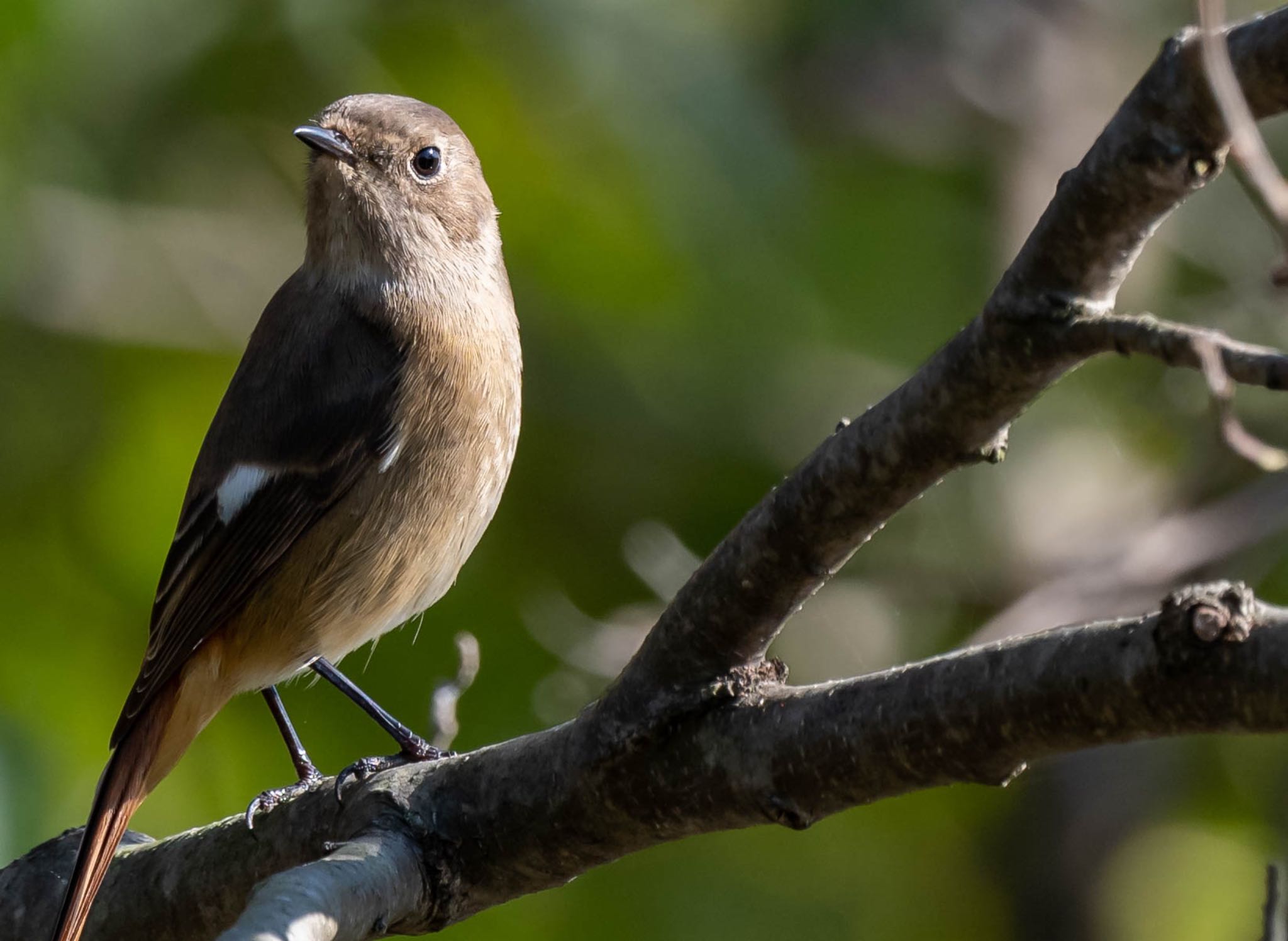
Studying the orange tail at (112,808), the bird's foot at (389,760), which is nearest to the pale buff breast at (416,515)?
the bird's foot at (389,760)

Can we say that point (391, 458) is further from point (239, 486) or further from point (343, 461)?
point (239, 486)

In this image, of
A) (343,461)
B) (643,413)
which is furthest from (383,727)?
(643,413)

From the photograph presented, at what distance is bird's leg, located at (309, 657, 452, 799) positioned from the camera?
3913mm

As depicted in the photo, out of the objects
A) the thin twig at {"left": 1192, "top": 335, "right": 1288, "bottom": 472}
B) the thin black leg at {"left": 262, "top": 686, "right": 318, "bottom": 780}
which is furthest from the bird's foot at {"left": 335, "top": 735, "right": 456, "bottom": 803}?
the thin twig at {"left": 1192, "top": 335, "right": 1288, "bottom": 472}

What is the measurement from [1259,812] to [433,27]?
12.4ft

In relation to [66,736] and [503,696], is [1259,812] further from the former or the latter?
[66,736]

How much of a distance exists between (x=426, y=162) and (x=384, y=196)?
0.17 meters

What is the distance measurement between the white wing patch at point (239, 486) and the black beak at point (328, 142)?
A: 920mm

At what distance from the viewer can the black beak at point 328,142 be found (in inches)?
170

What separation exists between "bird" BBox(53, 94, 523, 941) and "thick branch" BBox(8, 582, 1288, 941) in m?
0.79

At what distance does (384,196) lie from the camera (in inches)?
181

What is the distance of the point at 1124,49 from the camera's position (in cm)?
641

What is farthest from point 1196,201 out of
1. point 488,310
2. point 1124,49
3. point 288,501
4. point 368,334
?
point 288,501

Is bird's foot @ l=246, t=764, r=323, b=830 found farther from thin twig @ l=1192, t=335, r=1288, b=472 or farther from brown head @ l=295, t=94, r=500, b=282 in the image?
thin twig @ l=1192, t=335, r=1288, b=472
